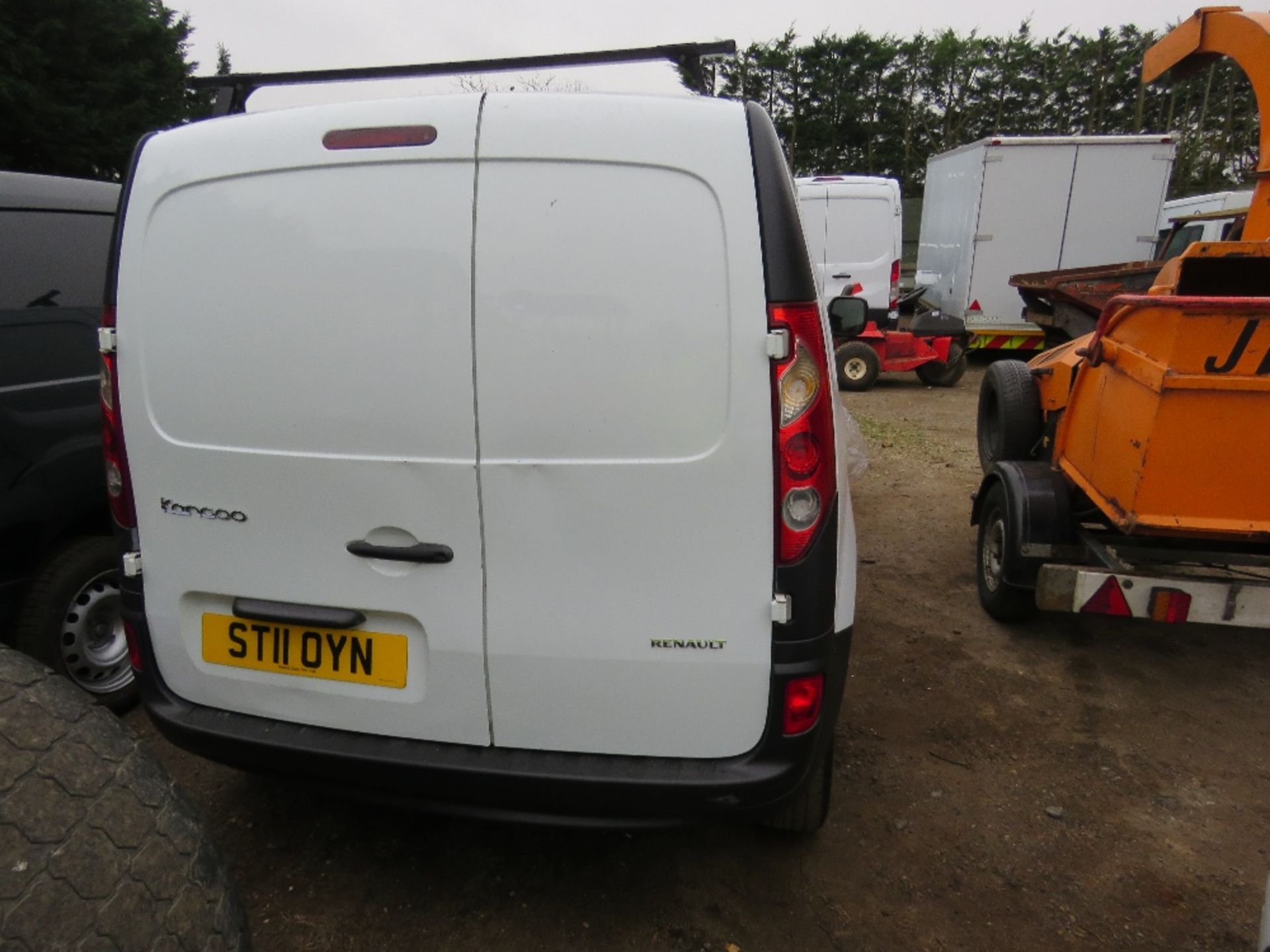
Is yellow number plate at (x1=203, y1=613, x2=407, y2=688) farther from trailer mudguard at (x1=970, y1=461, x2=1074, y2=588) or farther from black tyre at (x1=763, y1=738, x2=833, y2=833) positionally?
trailer mudguard at (x1=970, y1=461, x2=1074, y2=588)

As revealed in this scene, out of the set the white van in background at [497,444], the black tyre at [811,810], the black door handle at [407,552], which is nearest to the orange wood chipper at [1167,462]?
the black tyre at [811,810]

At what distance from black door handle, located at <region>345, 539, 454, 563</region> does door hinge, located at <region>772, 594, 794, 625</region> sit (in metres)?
0.73

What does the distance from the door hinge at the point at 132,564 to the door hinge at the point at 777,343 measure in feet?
5.52

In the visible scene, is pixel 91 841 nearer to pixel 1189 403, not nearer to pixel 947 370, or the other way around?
pixel 1189 403

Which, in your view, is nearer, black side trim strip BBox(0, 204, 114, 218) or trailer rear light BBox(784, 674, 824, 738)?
trailer rear light BBox(784, 674, 824, 738)

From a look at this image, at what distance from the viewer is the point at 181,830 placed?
1.45 m

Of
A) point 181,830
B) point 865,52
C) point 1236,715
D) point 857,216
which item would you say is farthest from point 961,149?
point 865,52

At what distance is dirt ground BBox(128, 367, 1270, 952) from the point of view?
219 cm

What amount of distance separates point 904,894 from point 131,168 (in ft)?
9.13

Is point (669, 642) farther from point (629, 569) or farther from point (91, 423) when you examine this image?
point (91, 423)

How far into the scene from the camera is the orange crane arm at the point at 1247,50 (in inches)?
167

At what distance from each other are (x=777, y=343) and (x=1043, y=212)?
11979 mm

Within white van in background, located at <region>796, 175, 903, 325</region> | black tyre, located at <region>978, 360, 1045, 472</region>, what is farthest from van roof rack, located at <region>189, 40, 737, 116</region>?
white van in background, located at <region>796, 175, 903, 325</region>

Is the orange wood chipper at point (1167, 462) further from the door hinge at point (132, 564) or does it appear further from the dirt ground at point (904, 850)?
the door hinge at point (132, 564)
